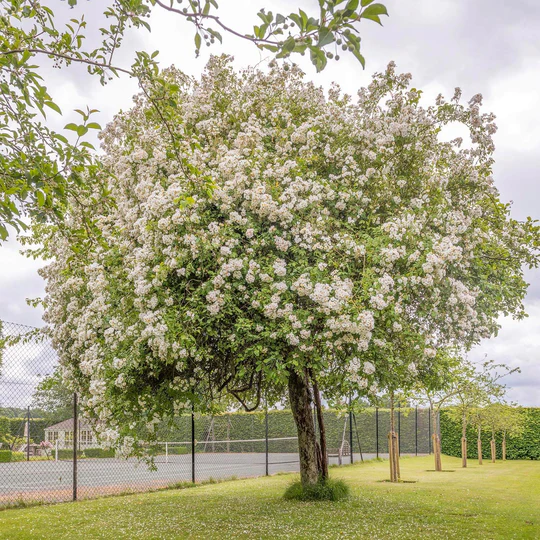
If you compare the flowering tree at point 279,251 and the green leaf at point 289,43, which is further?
the flowering tree at point 279,251

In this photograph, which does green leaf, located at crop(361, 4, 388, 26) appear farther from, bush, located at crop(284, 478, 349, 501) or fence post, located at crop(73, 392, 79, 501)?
fence post, located at crop(73, 392, 79, 501)

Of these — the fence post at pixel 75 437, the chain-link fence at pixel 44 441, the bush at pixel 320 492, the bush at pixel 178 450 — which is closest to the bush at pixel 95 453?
the chain-link fence at pixel 44 441

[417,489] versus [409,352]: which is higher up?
[409,352]

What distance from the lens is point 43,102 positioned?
4555mm

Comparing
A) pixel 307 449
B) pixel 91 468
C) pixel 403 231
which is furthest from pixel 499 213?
pixel 91 468

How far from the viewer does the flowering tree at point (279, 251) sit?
7.81 metres

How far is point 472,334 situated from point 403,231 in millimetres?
2977

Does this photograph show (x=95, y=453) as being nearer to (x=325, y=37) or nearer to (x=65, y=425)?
(x=65, y=425)

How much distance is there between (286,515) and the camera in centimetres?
920

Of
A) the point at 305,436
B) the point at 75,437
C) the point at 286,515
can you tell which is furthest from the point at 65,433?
the point at 286,515

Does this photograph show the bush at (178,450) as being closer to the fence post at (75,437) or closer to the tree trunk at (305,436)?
the fence post at (75,437)

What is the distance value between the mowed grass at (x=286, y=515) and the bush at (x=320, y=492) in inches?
12.0

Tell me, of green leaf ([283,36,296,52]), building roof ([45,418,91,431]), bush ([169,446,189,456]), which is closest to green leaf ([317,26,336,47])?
green leaf ([283,36,296,52])

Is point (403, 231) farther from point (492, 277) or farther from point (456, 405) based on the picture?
point (456, 405)
